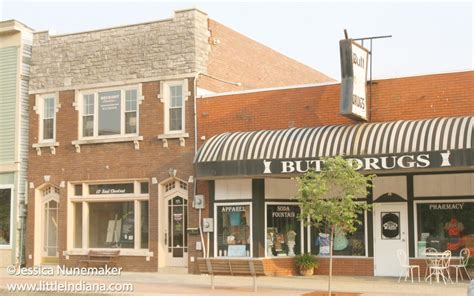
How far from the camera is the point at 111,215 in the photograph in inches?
1009

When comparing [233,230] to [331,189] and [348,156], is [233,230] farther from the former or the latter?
[331,189]

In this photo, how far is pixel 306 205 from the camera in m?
16.4

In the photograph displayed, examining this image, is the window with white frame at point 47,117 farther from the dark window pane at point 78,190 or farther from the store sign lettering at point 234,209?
the store sign lettering at point 234,209

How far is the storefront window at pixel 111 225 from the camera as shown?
991 inches

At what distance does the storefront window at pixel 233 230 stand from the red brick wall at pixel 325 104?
95.6 inches

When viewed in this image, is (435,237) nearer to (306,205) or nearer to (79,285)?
(306,205)

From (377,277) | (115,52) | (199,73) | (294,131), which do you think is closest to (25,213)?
(115,52)

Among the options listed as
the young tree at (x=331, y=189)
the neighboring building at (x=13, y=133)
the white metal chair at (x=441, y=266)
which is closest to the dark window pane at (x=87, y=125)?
the neighboring building at (x=13, y=133)

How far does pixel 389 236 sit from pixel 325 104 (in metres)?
4.18

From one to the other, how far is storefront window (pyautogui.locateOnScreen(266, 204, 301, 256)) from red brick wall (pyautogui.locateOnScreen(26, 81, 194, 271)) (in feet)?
8.87

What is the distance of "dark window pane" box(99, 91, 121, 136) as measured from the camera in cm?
2548

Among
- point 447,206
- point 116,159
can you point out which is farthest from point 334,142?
point 116,159

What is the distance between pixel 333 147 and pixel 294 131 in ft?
5.36

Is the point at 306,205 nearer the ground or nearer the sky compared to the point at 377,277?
nearer the sky
